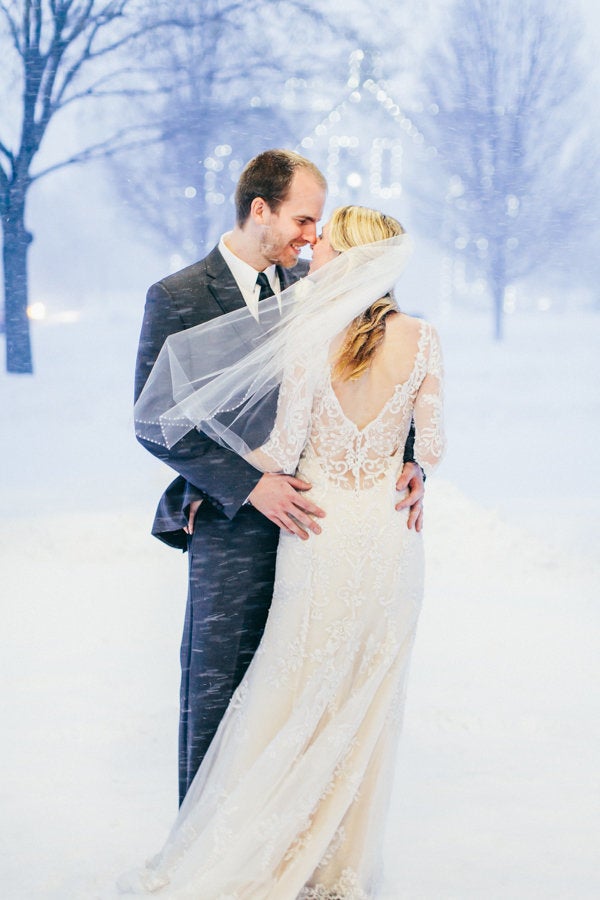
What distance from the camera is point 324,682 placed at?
7.22ft

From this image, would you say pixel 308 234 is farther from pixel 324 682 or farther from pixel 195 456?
pixel 324 682

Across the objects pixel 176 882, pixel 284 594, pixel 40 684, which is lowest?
pixel 40 684

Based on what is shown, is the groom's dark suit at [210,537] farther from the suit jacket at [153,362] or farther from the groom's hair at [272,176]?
the groom's hair at [272,176]

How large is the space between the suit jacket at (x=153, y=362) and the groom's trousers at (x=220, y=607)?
0.07 m

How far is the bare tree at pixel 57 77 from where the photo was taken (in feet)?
17.9

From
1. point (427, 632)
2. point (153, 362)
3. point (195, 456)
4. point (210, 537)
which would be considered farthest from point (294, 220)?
point (427, 632)

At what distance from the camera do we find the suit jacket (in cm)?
218

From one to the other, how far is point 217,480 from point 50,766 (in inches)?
56.5

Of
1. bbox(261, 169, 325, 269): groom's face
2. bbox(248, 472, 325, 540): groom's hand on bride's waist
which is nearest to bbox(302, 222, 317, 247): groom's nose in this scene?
bbox(261, 169, 325, 269): groom's face

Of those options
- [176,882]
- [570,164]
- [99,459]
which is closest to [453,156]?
[570,164]

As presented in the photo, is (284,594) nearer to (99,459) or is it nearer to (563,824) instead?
(563,824)

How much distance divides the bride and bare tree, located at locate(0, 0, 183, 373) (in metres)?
3.85

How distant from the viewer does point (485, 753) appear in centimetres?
330

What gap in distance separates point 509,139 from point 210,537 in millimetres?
4423
